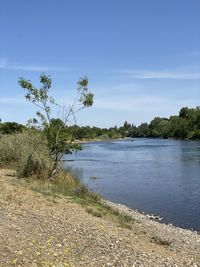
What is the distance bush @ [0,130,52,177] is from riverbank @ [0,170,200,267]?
452 centimetres

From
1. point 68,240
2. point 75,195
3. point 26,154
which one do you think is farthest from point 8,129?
point 68,240

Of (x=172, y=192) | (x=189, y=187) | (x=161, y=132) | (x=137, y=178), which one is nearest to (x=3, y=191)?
(x=172, y=192)

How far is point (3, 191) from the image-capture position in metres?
13.6

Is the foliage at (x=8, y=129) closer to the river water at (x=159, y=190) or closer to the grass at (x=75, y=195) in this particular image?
the river water at (x=159, y=190)

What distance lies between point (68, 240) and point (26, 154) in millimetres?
11000

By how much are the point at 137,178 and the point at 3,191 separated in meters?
25.3

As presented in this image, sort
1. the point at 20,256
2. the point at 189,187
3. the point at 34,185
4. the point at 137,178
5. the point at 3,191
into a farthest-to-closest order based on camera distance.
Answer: the point at 137,178
the point at 189,187
the point at 34,185
the point at 3,191
the point at 20,256

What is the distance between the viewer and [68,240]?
9.66 meters

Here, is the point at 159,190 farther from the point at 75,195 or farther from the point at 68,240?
the point at 68,240

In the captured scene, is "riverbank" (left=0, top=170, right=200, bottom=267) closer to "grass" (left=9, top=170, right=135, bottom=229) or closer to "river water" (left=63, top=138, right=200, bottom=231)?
"grass" (left=9, top=170, right=135, bottom=229)

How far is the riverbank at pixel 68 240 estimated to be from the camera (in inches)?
330

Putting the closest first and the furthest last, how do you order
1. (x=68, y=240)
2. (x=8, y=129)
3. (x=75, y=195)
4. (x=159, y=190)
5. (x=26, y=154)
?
(x=68, y=240)
(x=75, y=195)
(x=26, y=154)
(x=159, y=190)
(x=8, y=129)

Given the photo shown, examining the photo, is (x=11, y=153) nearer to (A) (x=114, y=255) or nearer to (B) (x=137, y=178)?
(A) (x=114, y=255)

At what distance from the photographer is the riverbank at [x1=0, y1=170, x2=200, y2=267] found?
838 cm
